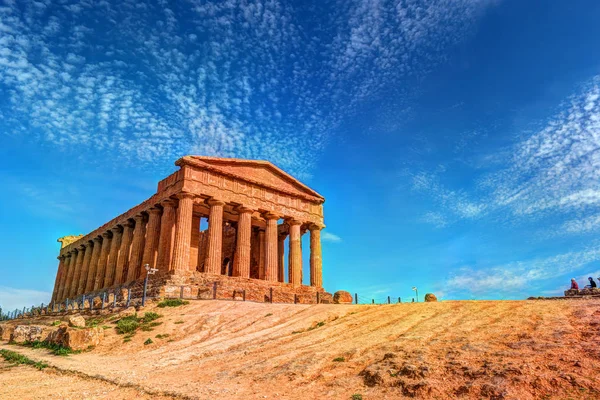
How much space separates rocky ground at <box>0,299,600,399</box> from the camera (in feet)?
24.6

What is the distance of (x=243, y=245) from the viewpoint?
113ft

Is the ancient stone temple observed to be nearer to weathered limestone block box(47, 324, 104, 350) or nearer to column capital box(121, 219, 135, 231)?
column capital box(121, 219, 135, 231)

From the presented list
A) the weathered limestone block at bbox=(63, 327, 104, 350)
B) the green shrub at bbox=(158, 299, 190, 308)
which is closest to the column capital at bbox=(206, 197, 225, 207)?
the green shrub at bbox=(158, 299, 190, 308)

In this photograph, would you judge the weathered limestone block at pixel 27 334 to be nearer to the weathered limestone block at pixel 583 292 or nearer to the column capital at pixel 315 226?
the column capital at pixel 315 226

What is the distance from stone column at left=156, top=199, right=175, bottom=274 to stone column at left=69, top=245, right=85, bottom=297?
791 inches

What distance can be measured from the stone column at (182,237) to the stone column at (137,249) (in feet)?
20.8

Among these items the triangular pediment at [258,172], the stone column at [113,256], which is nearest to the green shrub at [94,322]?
the triangular pediment at [258,172]

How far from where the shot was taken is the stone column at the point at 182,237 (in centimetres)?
3005

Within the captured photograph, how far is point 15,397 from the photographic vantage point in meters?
8.90

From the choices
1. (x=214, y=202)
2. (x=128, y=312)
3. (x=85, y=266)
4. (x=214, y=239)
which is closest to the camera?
(x=128, y=312)

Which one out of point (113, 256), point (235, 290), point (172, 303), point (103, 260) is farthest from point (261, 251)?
point (172, 303)

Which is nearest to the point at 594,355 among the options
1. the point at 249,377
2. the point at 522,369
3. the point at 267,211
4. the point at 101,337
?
the point at 522,369

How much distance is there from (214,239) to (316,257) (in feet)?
35.5

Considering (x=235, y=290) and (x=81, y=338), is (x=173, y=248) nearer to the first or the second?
(x=235, y=290)
